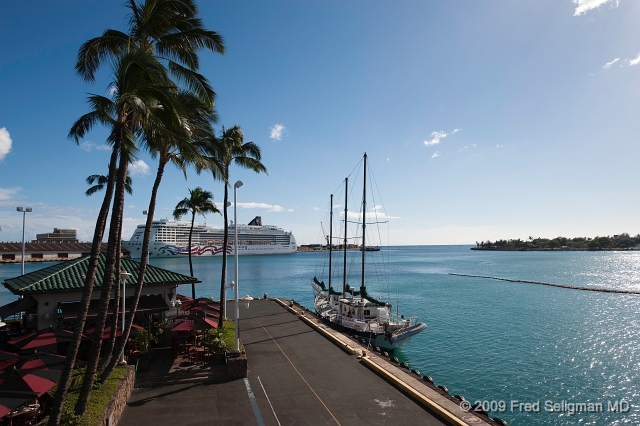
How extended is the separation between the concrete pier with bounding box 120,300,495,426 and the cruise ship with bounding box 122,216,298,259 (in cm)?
9387

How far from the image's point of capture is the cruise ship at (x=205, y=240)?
124625 mm

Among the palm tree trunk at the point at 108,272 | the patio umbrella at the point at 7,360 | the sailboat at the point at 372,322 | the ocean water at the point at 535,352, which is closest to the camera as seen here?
the palm tree trunk at the point at 108,272

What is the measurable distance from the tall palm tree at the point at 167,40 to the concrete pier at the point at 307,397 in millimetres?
9471

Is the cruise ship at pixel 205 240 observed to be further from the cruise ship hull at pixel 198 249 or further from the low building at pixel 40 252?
the low building at pixel 40 252

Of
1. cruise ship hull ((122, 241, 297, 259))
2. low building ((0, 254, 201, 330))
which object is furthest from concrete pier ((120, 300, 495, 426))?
cruise ship hull ((122, 241, 297, 259))

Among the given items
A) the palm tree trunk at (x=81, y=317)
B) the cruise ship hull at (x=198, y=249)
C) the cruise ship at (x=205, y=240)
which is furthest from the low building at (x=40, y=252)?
the palm tree trunk at (x=81, y=317)

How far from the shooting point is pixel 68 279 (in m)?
17.1

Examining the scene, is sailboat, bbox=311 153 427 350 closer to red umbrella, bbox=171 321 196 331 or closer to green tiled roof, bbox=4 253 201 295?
green tiled roof, bbox=4 253 201 295

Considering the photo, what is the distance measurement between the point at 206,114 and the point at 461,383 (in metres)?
17.8

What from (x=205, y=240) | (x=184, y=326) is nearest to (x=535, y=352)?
(x=184, y=326)

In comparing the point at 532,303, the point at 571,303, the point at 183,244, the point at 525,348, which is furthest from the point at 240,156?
the point at 183,244

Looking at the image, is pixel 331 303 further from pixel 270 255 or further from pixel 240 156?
pixel 270 255

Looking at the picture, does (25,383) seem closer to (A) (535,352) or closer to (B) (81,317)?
(B) (81,317)

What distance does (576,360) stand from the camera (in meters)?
22.0
